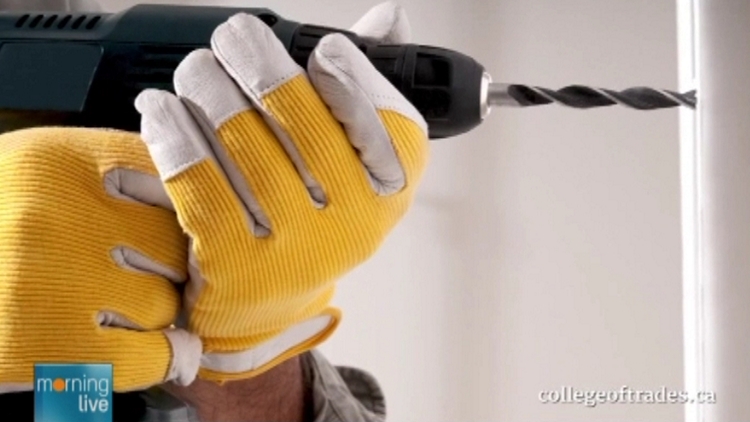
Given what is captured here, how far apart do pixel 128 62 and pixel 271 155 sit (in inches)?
3.9

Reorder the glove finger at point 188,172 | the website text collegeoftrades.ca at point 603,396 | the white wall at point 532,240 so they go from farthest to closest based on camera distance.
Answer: the white wall at point 532,240, the website text collegeoftrades.ca at point 603,396, the glove finger at point 188,172

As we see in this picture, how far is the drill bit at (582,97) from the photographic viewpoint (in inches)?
14.0

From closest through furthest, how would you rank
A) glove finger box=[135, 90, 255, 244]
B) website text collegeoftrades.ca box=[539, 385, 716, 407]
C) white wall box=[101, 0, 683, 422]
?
glove finger box=[135, 90, 255, 244]
website text collegeoftrades.ca box=[539, 385, 716, 407]
white wall box=[101, 0, 683, 422]

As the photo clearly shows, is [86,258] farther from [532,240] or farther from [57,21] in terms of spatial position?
[532,240]

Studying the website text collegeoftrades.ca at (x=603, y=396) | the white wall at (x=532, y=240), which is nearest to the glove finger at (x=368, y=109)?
the website text collegeoftrades.ca at (x=603, y=396)

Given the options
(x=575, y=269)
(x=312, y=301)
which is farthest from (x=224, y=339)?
(x=575, y=269)

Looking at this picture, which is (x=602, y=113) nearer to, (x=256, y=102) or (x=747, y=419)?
(x=747, y=419)

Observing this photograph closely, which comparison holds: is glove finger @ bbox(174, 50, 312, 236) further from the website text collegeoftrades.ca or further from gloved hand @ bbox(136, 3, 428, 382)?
the website text collegeoftrades.ca

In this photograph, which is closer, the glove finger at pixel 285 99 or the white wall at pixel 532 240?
the glove finger at pixel 285 99

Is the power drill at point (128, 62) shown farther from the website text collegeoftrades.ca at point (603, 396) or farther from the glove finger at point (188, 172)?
the website text collegeoftrades.ca at point (603, 396)

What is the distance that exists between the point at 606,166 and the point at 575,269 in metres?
0.12

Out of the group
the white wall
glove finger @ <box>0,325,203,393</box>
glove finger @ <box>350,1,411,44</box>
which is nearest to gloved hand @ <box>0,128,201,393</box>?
glove finger @ <box>0,325,203,393</box>

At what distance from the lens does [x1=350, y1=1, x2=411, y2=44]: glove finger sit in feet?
1.23

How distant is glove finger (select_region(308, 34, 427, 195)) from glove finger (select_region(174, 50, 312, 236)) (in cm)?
3
